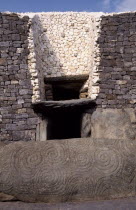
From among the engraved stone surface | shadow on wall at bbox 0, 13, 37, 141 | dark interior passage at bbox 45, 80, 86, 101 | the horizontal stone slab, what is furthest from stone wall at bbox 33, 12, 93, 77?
the engraved stone surface

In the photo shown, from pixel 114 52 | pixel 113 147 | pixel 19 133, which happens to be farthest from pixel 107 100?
pixel 113 147

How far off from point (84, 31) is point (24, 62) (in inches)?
108

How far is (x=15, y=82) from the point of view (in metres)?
7.04

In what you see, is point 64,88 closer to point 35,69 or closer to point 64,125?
point 35,69

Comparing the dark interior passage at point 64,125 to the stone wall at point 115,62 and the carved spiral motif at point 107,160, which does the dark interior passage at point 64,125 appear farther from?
the carved spiral motif at point 107,160

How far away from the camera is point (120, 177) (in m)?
3.23

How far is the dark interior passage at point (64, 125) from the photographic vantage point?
6562 mm

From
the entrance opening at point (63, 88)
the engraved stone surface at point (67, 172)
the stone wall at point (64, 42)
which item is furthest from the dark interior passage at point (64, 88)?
the engraved stone surface at point (67, 172)

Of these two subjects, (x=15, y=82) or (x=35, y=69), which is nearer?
(x=15, y=82)

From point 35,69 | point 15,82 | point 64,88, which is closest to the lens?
point 15,82

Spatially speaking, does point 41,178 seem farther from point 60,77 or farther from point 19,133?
point 60,77

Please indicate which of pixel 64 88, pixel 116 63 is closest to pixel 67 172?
pixel 116 63

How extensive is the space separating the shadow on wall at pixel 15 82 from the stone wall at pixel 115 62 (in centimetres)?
192

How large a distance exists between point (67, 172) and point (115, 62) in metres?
4.75
